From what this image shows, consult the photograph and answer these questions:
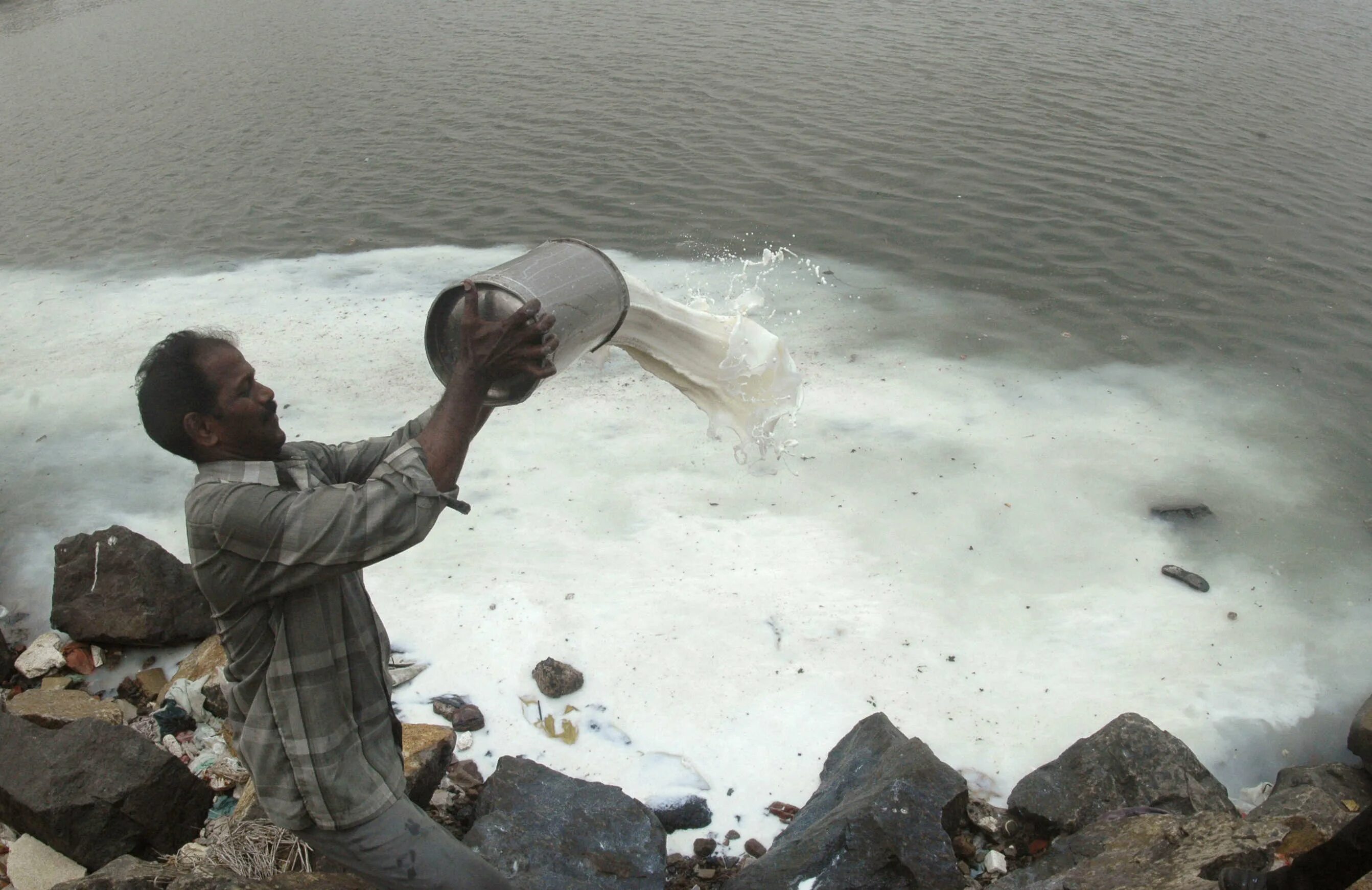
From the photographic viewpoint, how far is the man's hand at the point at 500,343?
2.15 meters

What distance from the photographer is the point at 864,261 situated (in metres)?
8.41

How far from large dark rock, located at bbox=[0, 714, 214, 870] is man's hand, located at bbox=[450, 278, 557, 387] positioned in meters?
2.42

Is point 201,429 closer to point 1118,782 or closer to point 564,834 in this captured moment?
point 564,834

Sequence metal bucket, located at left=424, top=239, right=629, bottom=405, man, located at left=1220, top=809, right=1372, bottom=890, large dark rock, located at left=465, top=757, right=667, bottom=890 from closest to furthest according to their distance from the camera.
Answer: man, located at left=1220, top=809, right=1372, bottom=890 → metal bucket, located at left=424, top=239, right=629, bottom=405 → large dark rock, located at left=465, top=757, right=667, bottom=890

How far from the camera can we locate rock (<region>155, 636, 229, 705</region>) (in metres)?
4.38

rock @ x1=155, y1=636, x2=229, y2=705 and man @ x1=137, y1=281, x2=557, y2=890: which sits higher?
man @ x1=137, y1=281, x2=557, y2=890

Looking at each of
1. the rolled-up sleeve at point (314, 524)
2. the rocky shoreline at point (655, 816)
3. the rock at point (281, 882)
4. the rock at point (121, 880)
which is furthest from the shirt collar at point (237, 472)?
the rock at point (121, 880)

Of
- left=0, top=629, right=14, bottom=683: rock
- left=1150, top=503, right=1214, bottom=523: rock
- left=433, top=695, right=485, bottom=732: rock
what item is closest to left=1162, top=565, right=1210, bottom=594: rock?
left=1150, top=503, right=1214, bottom=523: rock

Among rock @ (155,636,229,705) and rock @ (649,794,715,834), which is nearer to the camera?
rock @ (649,794,715,834)

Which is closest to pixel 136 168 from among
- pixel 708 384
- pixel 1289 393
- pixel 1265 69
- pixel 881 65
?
pixel 881 65

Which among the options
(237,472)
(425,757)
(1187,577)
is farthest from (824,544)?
(237,472)

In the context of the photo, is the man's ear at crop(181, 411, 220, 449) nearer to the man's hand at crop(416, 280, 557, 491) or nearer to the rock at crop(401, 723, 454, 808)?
the man's hand at crop(416, 280, 557, 491)

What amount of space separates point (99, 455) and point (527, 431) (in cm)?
259

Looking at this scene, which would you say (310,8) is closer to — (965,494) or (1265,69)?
(1265,69)
